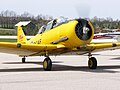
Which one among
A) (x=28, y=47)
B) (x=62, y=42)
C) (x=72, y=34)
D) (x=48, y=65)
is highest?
(x=72, y=34)

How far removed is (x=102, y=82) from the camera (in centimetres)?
929

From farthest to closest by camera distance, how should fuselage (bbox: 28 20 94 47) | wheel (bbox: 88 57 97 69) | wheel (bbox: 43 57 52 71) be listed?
1. wheel (bbox: 88 57 97 69)
2. wheel (bbox: 43 57 52 71)
3. fuselage (bbox: 28 20 94 47)

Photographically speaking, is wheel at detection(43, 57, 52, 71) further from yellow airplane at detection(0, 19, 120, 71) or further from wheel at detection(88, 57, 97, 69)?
wheel at detection(88, 57, 97, 69)

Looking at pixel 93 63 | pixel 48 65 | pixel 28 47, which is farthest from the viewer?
pixel 93 63

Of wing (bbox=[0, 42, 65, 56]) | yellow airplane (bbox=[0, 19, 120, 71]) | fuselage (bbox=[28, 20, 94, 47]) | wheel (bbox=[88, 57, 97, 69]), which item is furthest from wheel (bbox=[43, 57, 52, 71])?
wheel (bbox=[88, 57, 97, 69])

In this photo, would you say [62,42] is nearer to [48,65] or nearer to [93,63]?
[48,65]

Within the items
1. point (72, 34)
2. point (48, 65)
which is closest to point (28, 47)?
point (48, 65)

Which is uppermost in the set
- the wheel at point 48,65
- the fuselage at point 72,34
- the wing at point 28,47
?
the fuselage at point 72,34

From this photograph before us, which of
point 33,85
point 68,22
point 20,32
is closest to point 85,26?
point 68,22

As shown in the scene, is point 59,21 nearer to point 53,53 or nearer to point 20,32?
point 53,53

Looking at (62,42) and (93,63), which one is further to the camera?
(93,63)

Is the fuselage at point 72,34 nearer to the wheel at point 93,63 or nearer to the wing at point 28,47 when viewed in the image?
the wing at point 28,47

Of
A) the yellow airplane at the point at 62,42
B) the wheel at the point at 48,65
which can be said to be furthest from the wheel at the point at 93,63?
the wheel at the point at 48,65

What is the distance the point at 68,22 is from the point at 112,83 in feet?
14.2
